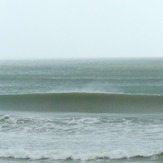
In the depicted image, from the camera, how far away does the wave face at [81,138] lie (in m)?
10.6

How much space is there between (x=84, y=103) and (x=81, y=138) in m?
11.0

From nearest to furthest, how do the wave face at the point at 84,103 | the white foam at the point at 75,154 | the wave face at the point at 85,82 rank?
the white foam at the point at 75,154 < the wave face at the point at 84,103 < the wave face at the point at 85,82

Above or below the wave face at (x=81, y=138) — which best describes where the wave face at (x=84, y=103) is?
below

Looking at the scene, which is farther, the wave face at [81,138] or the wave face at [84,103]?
the wave face at [84,103]

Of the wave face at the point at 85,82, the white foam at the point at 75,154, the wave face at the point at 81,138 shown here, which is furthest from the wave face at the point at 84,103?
the white foam at the point at 75,154

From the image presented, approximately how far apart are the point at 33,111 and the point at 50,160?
11.1 meters

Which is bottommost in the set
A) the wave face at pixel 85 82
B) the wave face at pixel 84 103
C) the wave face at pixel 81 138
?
the wave face at pixel 85 82

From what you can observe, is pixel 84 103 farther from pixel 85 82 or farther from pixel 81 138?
pixel 85 82

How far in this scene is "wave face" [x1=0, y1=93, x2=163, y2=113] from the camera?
21.5 m

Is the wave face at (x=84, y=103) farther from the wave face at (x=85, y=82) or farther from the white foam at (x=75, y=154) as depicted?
the white foam at (x=75, y=154)

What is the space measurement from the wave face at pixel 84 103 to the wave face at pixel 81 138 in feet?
13.9

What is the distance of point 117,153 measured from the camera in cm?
1061

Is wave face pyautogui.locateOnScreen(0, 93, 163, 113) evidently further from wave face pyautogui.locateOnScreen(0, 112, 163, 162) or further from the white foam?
the white foam

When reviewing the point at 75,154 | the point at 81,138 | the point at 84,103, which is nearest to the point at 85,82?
the point at 84,103
